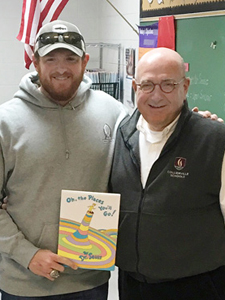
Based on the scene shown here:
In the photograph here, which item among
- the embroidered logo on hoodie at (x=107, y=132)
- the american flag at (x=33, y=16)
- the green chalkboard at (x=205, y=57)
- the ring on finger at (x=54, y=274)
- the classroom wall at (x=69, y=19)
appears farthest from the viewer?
the classroom wall at (x=69, y=19)

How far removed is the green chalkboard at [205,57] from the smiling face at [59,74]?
3.37ft

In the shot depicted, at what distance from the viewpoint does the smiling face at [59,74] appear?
5.38 ft

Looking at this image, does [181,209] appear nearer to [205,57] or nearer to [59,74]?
[59,74]

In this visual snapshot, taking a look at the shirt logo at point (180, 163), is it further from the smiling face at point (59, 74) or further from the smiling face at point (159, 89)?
the smiling face at point (59, 74)

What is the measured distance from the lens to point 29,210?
1.64 m

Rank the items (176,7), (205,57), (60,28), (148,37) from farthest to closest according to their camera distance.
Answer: (148,37) → (176,7) → (205,57) → (60,28)

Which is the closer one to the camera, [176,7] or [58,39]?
[58,39]

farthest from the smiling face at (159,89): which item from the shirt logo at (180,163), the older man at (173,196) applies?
the shirt logo at (180,163)

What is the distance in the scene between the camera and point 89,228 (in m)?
1.56

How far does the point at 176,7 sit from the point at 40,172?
1659 millimetres

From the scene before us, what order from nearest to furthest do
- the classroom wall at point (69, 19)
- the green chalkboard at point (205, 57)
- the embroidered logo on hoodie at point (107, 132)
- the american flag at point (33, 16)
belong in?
the embroidered logo on hoodie at point (107, 132)
the green chalkboard at point (205, 57)
the american flag at point (33, 16)
the classroom wall at point (69, 19)

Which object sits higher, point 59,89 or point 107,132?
point 59,89

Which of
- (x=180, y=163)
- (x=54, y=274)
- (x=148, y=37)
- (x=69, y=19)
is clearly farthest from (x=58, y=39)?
(x=69, y=19)

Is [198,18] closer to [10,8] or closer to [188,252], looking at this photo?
[188,252]
